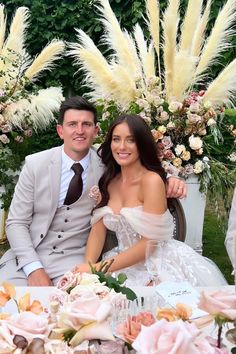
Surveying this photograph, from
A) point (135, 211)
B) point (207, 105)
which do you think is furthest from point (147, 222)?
point (207, 105)

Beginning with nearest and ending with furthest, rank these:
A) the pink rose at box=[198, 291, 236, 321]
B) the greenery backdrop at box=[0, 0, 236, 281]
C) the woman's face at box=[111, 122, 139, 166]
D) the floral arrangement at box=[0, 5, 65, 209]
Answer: the pink rose at box=[198, 291, 236, 321]
the woman's face at box=[111, 122, 139, 166]
the floral arrangement at box=[0, 5, 65, 209]
the greenery backdrop at box=[0, 0, 236, 281]

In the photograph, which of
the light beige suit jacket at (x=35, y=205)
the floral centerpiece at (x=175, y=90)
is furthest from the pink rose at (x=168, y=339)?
the floral centerpiece at (x=175, y=90)

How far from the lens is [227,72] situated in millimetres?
3607

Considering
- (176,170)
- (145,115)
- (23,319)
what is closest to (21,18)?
(145,115)

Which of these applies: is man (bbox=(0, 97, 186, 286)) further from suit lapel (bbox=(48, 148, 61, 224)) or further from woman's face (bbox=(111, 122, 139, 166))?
woman's face (bbox=(111, 122, 139, 166))

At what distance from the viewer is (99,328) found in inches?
40.8

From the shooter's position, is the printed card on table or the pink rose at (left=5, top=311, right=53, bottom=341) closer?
the pink rose at (left=5, top=311, right=53, bottom=341)

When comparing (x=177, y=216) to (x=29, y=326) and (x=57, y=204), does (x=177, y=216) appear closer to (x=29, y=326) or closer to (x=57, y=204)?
(x=57, y=204)

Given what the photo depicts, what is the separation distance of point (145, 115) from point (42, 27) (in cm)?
358

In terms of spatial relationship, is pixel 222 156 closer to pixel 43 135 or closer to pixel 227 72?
pixel 227 72

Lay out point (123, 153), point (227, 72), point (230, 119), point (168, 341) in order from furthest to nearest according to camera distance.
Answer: point (230, 119), point (227, 72), point (123, 153), point (168, 341)

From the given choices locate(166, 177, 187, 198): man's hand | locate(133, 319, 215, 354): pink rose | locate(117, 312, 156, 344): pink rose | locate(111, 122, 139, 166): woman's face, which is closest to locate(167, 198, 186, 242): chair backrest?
locate(166, 177, 187, 198): man's hand

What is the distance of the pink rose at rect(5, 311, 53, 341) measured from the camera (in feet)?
3.50

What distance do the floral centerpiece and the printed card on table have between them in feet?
5.35
